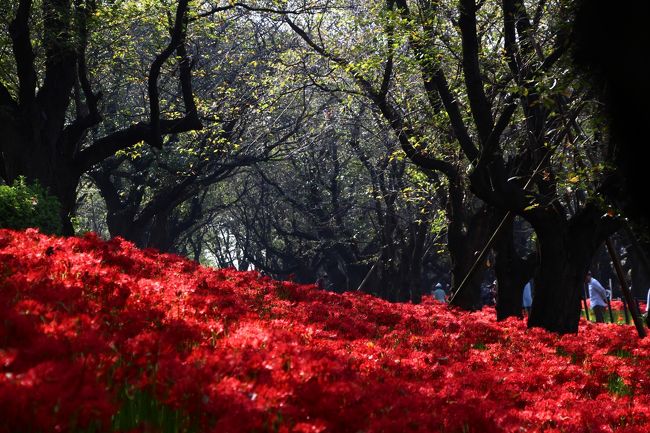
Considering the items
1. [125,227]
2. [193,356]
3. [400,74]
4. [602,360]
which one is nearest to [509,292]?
[400,74]

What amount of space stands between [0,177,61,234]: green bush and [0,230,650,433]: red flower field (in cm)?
312

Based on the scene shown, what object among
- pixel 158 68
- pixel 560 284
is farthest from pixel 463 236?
pixel 158 68

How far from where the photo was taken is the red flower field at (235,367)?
3461 millimetres

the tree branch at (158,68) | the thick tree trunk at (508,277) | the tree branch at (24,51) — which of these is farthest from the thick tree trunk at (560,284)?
the tree branch at (24,51)

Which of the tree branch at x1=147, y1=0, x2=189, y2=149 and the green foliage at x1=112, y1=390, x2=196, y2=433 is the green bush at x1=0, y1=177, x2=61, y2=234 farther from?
the green foliage at x1=112, y1=390, x2=196, y2=433

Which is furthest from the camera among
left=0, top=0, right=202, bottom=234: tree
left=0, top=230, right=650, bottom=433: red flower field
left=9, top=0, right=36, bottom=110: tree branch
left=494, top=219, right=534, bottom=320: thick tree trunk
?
left=494, top=219, right=534, bottom=320: thick tree trunk

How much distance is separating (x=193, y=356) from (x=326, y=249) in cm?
3713

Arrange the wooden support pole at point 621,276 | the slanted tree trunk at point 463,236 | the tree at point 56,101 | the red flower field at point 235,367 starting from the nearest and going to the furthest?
the red flower field at point 235,367
the wooden support pole at point 621,276
the tree at point 56,101
the slanted tree trunk at point 463,236

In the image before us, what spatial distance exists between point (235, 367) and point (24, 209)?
870cm

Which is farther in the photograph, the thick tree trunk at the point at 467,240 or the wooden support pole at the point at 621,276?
the thick tree trunk at the point at 467,240

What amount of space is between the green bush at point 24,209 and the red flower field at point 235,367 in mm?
3121

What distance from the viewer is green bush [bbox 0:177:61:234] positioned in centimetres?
1130

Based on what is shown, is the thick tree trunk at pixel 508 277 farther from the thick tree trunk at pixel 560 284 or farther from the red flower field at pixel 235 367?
the red flower field at pixel 235 367

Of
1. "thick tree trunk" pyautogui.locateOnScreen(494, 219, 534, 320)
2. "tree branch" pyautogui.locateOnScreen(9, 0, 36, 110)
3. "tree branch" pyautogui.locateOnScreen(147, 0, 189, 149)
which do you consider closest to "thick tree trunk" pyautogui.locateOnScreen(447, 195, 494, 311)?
"thick tree trunk" pyautogui.locateOnScreen(494, 219, 534, 320)
